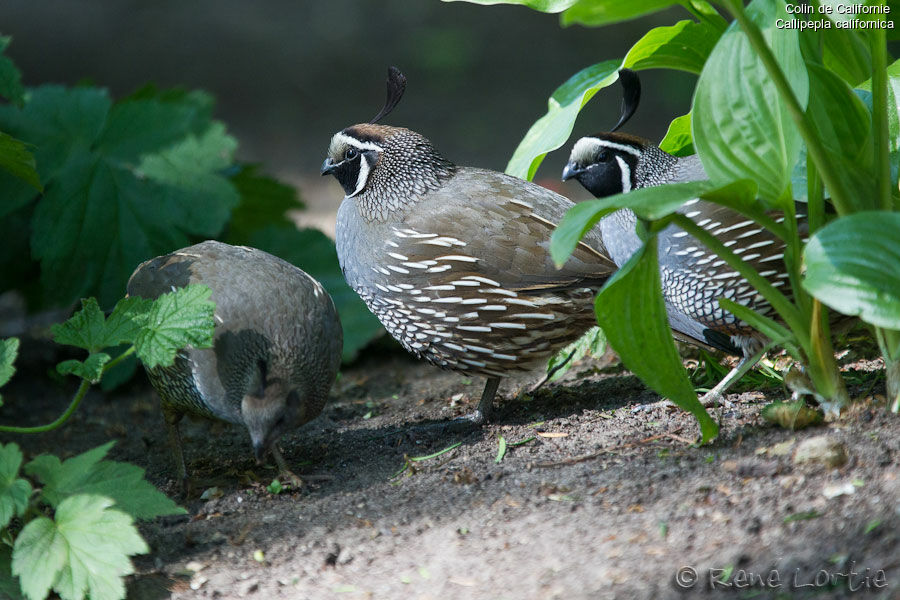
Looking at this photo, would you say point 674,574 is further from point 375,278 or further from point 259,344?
point 375,278

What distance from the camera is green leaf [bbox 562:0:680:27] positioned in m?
2.26

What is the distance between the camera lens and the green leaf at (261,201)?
5613 mm

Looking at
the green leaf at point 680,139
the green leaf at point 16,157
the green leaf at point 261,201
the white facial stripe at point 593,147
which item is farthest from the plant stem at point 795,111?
the green leaf at point 261,201

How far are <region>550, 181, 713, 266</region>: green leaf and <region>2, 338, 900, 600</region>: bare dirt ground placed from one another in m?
0.78

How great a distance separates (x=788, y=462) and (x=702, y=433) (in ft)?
1.03

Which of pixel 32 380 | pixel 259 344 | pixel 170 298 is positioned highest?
pixel 170 298

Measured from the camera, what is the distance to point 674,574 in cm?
216

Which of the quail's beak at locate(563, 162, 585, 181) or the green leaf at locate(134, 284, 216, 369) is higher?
the quail's beak at locate(563, 162, 585, 181)

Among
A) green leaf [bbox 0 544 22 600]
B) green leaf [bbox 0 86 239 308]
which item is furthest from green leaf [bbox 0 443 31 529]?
green leaf [bbox 0 86 239 308]

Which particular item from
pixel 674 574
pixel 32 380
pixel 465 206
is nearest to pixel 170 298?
pixel 465 206

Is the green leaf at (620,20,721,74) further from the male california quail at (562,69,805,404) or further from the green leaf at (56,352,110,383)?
the green leaf at (56,352,110,383)

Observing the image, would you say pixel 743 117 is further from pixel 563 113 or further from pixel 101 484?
pixel 101 484

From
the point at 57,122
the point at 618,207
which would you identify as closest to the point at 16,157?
the point at 57,122

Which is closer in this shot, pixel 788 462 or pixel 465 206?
pixel 788 462
